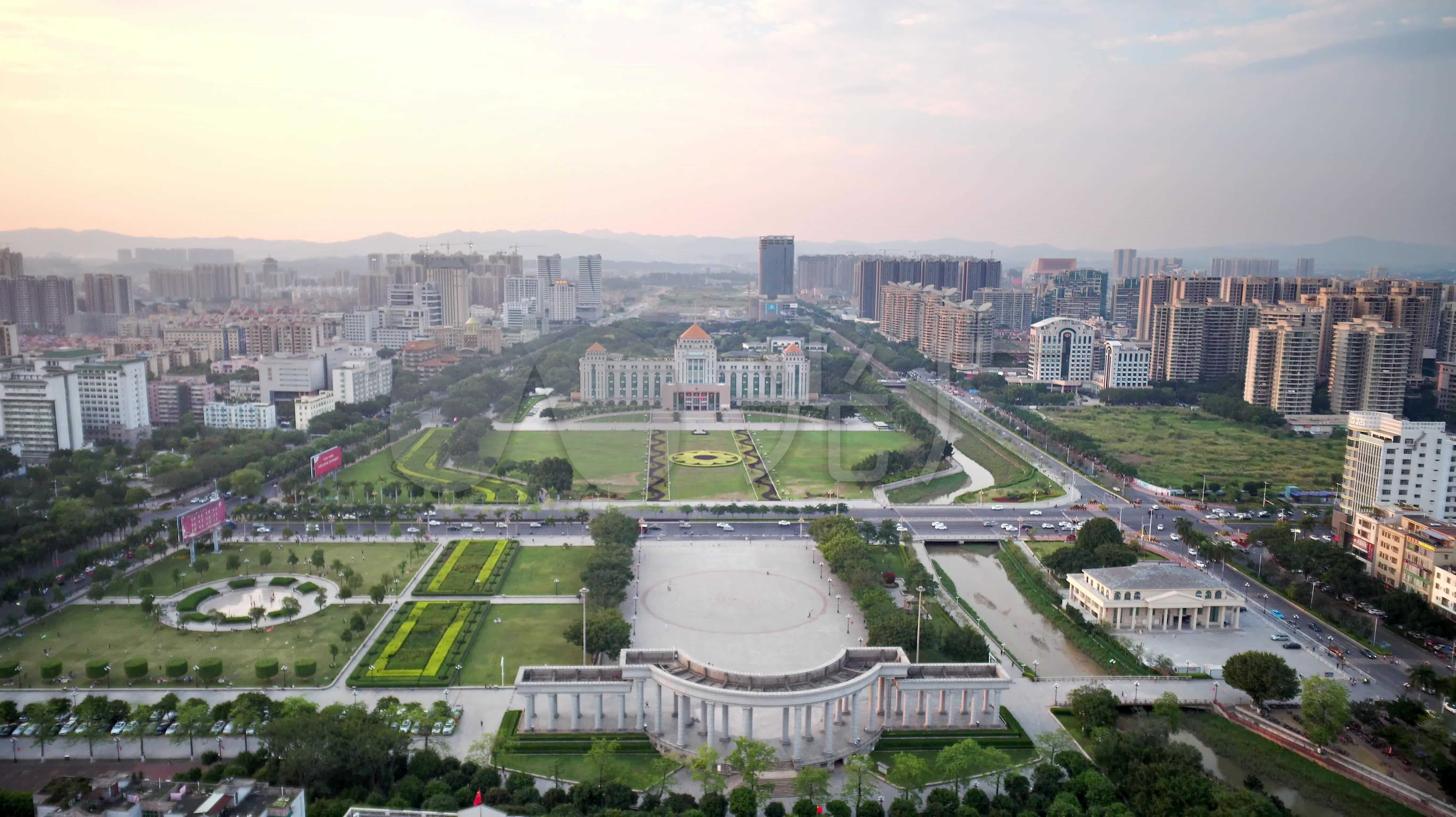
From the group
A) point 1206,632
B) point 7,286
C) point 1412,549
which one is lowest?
point 1206,632

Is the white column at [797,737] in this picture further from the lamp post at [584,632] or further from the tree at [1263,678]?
the tree at [1263,678]

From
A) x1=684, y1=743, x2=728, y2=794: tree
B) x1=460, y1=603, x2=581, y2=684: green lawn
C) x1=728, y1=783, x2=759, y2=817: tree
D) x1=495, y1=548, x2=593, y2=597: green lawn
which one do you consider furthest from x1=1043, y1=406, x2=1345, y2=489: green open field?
x1=728, y1=783, x2=759, y2=817: tree

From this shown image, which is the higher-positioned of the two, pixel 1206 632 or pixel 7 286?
pixel 7 286

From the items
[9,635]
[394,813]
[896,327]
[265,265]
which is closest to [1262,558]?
[394,813]

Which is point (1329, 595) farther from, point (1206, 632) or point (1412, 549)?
point (1206, 632)

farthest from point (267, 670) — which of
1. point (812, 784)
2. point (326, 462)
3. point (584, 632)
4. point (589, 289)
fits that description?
point (589, 289)

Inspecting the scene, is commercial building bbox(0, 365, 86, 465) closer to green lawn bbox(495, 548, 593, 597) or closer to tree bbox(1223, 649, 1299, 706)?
green lawn bbox(495, 548, 593, 597)
